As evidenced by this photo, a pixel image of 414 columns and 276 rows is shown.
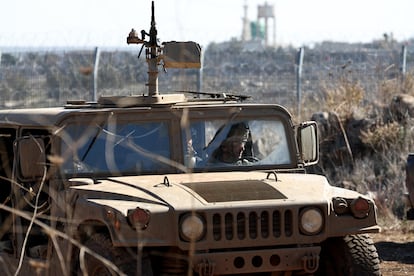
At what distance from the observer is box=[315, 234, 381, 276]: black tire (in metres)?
7.05

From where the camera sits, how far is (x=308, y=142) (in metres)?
8.32

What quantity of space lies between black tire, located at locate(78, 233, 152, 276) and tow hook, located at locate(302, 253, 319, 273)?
0.93 m

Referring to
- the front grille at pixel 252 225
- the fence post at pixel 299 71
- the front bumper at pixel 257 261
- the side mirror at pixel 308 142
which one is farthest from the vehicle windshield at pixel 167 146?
the fence post at pixel 299 71

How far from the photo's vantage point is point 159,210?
21.8 ft

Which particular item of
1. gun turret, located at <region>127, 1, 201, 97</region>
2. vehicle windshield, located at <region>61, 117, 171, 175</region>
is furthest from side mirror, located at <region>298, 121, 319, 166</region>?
vehicle windshield, located at <region>61, 117, 171, 175</region>

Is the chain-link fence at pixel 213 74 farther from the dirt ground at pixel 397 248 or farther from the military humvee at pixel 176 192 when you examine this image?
the military humvee at pixel 176 192

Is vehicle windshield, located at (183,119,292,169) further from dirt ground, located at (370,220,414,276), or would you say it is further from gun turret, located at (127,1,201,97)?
dirt ground, located at (370,220,414,276)

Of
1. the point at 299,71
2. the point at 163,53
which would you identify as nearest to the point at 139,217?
the point at 163,53

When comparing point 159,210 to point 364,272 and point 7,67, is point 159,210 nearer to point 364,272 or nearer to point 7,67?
point 364,272

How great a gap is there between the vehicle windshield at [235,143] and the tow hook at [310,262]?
4.18 ft

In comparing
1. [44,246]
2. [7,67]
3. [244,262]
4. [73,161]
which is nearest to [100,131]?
[73,161]

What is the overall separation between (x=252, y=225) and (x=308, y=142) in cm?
169

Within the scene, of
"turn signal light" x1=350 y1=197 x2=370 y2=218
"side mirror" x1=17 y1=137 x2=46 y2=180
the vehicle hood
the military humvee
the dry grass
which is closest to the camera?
the military humvee

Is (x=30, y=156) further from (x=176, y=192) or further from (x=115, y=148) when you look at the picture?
(x=176, y=192)
